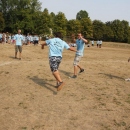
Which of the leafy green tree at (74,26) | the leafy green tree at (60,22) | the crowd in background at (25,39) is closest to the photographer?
the crowd in background at (25,39)

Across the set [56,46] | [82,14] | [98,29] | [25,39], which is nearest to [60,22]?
[98,29]

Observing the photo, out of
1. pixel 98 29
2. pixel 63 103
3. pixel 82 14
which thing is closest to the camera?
pixel 63 103

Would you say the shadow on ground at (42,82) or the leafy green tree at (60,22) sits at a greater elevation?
the leafy green tree at (60,22)

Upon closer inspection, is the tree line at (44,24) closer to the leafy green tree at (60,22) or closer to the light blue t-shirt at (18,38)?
the leafy green tree at (60,22)

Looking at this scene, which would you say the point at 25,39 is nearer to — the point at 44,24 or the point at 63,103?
the point at 63,103

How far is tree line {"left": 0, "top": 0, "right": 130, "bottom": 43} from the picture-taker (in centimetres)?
7516

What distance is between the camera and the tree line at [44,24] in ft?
247

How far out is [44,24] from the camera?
73.1 metres

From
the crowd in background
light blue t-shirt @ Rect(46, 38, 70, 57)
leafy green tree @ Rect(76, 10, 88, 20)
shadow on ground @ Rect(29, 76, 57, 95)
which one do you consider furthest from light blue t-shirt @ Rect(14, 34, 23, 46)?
leafy green tree @ Rect(76, 10, 88, 20)

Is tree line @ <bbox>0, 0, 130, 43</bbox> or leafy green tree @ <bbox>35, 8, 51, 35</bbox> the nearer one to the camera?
leafy green tree @ <bbox>35, 8, 51, 35</bbox>

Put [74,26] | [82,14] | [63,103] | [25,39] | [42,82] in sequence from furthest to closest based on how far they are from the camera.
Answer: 1. [82,14]
2. [74,26]
3. [25,39]
4. [42,82]
5. [63,103]

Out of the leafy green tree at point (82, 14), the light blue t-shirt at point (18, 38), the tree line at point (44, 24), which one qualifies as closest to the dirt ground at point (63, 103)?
the light blue t-shirt at point (18, 38)

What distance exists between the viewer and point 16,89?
819 cm

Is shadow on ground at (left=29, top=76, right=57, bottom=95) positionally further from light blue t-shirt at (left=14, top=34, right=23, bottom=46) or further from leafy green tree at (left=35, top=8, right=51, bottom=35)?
leafy green tree at (left=35, top=8, right=51, bottom=35)
